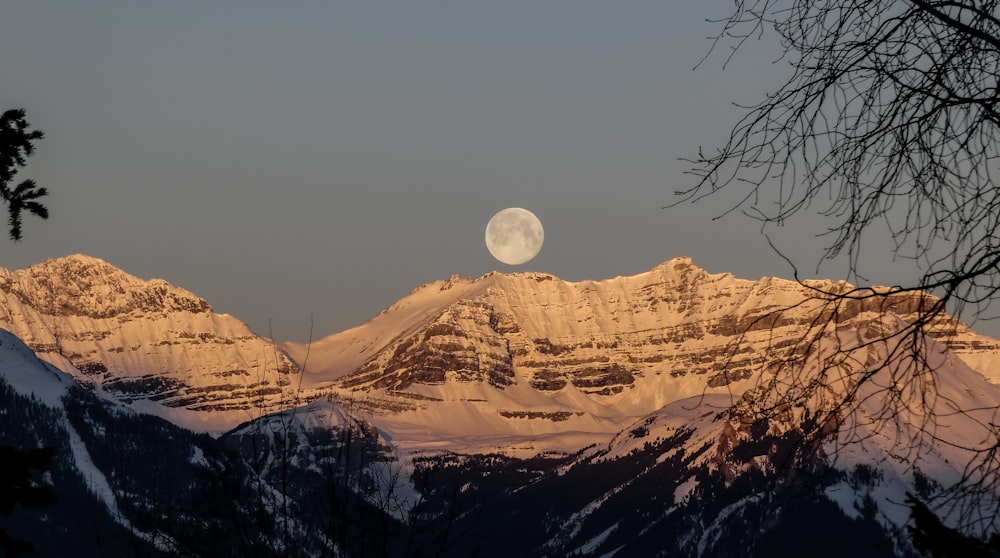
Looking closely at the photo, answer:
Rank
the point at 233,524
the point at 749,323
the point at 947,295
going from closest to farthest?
the point at 947,295, the point at 749,323, the point at 233,524

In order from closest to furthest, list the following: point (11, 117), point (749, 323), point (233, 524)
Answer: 1. point (749, 323)
2. point (11, 117)
3. point (233, 524)

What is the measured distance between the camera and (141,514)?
15953 mm

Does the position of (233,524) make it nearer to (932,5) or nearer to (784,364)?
(784,364)

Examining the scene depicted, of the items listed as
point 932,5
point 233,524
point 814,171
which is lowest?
point 233,524

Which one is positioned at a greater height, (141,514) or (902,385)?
(902,385)

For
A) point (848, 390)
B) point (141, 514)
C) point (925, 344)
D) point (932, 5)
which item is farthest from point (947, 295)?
point (141, 514)

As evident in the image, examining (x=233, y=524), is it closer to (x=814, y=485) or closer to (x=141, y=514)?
A: (x=141, y=514)

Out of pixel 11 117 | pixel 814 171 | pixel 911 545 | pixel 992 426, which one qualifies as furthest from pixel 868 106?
pixel 11 117

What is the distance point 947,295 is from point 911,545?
70.3 inches

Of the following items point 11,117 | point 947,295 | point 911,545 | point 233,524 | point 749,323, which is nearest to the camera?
point 947,295

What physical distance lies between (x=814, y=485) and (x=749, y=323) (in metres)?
1.46

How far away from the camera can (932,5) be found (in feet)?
34.4

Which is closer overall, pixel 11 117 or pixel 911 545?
pixel 911 545

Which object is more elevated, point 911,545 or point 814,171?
point 814,171
